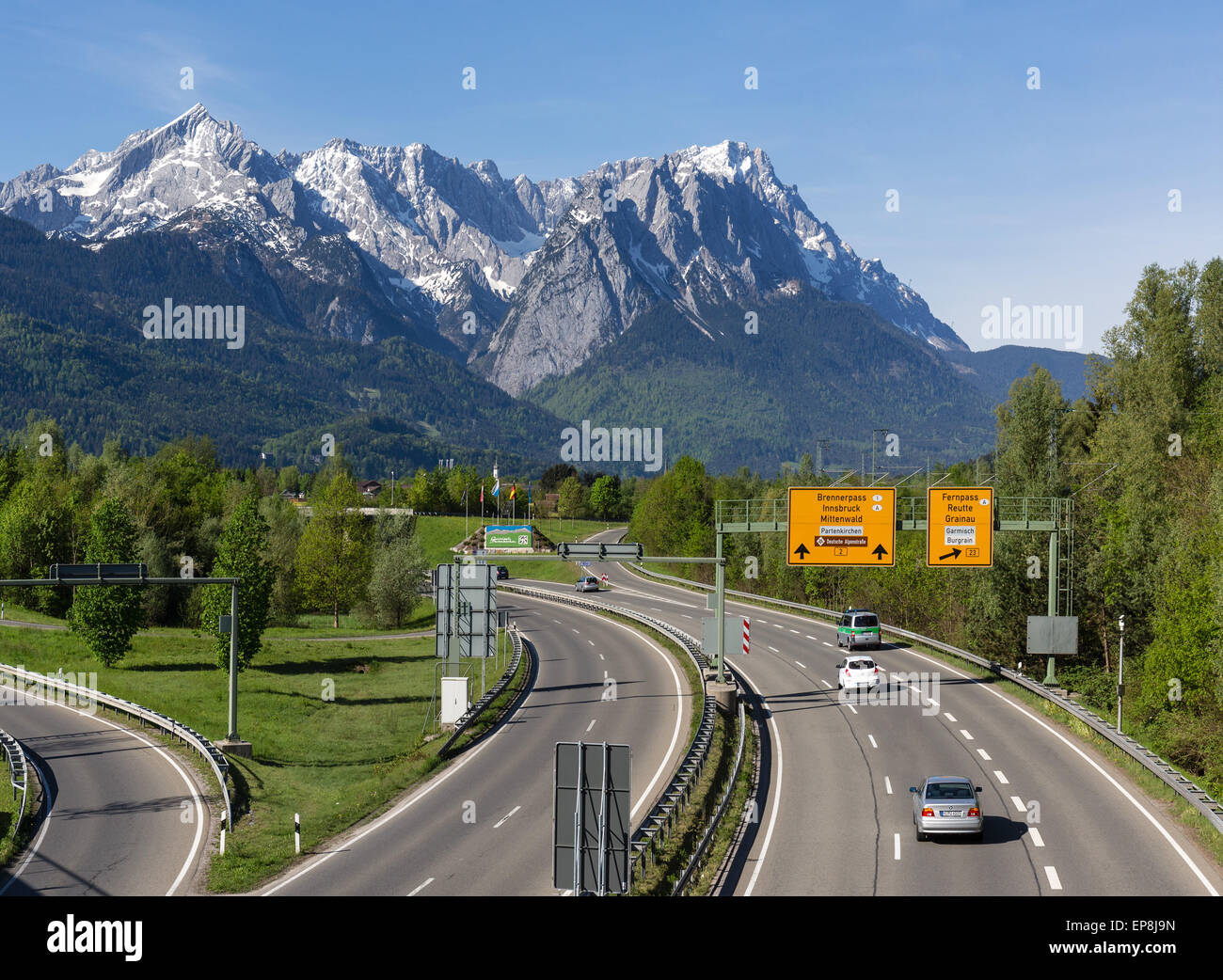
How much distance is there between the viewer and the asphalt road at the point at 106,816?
971 inches

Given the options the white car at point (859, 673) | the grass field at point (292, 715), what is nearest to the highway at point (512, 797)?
Answer: the grass field at point (292, 715)

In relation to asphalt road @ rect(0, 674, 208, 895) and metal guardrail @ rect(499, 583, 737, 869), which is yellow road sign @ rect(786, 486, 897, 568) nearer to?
metal guardrail @ rect(499, 583, 737, 869)

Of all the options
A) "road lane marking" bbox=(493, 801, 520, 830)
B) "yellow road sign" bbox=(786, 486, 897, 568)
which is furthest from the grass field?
"yellow road sign" bbox=(786, 486, 897, 568)

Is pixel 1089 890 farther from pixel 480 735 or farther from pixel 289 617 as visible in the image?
pixel 289 617

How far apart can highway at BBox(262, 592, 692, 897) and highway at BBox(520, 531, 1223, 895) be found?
4252mm

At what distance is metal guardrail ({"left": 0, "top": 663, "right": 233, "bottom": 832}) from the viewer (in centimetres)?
3370

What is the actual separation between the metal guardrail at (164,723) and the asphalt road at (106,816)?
0.80m

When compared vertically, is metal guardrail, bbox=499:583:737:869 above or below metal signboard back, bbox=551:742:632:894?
below

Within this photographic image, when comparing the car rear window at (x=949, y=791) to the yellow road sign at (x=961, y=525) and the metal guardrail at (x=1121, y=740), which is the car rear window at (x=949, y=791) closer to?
the metal guardrail at (x=1121, y=740)

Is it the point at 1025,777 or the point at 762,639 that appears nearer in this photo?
the point at 1025,777
